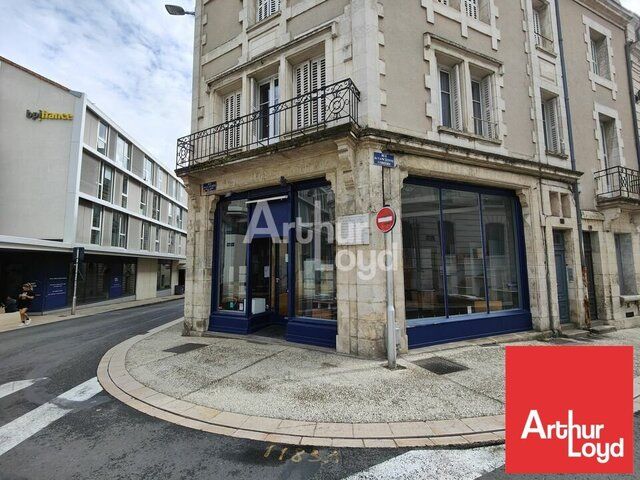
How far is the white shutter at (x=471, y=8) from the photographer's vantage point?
8.66 metres

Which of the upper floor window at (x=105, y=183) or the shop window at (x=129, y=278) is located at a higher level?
the upper floor window at (x=105, y=183)

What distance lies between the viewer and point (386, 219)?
5762 millimetres

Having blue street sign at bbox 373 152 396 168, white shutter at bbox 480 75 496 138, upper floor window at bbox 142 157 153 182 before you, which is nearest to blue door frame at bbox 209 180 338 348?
blue street sign at bbox 373 152 396 168

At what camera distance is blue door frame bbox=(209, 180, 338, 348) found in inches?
277

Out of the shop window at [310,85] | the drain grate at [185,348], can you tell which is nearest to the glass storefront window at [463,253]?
the shop window at [310,85]

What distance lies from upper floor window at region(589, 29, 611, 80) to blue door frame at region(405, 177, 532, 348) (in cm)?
737

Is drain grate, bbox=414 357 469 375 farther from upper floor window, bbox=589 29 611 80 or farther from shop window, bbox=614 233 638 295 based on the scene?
upper floor window, bbox=589 29 611 80

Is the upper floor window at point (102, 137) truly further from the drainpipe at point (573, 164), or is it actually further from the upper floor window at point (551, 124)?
the drainpipe at point (573, 164)

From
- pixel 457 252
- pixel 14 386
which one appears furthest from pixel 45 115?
pixel 457 252

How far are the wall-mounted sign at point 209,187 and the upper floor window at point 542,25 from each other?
11.0 metres

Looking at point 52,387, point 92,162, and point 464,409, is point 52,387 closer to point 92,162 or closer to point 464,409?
point 464,409

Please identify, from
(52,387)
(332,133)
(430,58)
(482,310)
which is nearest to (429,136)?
(430,58)

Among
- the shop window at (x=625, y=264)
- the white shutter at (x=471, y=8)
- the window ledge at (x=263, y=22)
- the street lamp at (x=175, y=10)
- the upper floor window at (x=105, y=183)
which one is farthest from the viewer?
the upper floor window at (x=105, y=183)

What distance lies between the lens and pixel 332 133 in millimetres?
6230
